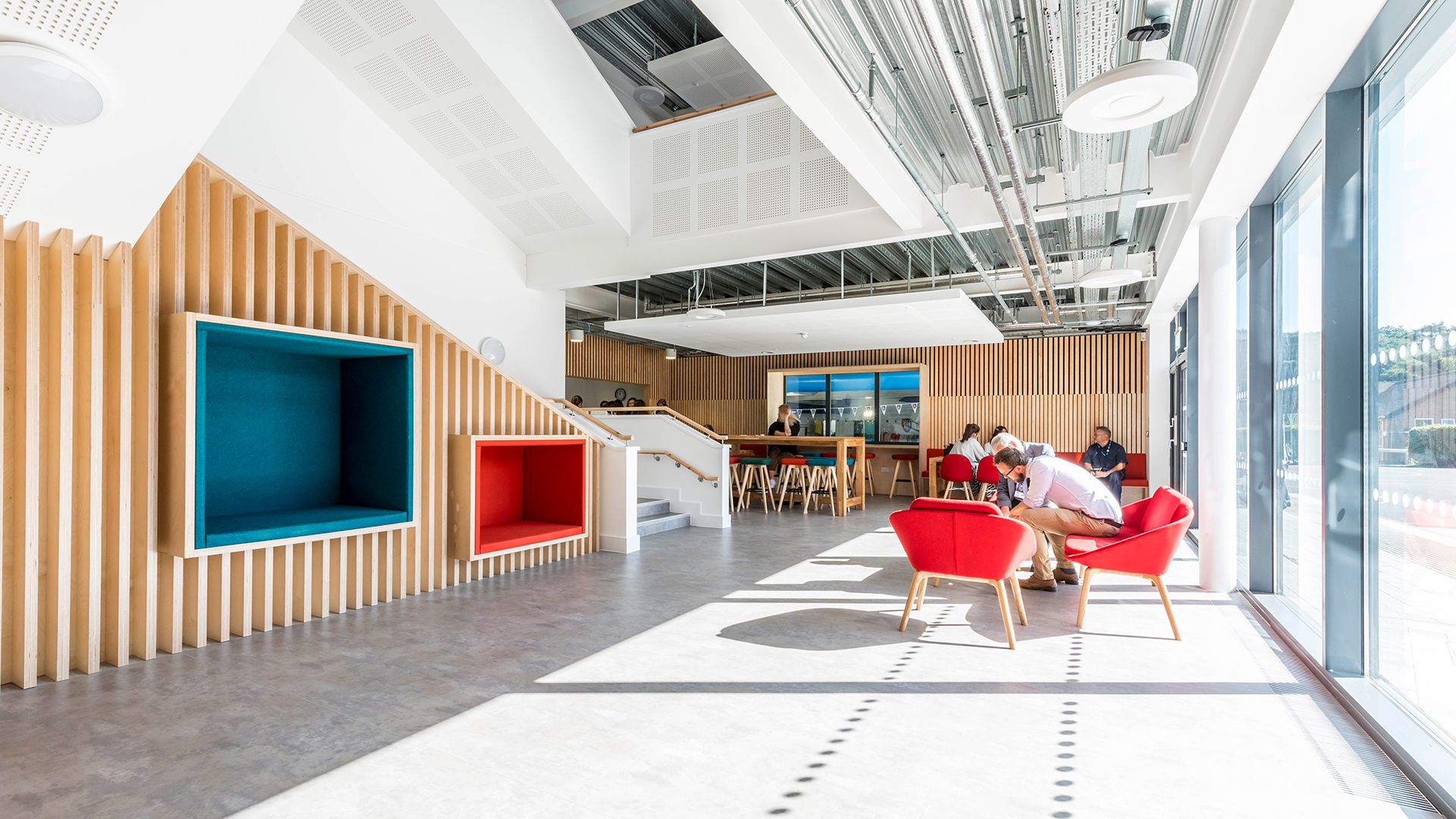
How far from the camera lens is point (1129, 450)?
41.1ft

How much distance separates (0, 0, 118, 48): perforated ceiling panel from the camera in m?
2.44

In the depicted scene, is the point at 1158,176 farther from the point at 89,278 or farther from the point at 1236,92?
the point at 89,278

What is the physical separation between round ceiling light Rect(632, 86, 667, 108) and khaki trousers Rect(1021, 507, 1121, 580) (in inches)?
266

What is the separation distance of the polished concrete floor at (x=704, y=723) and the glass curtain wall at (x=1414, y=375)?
1.41ft

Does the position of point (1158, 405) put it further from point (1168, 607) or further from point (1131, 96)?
point (1131, 96)

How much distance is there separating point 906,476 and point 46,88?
1332 centimetres

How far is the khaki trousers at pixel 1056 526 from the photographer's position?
516 centimetres

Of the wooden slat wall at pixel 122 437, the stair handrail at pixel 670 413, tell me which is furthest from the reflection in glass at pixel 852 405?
the wooden slat wall at pixel 122 437

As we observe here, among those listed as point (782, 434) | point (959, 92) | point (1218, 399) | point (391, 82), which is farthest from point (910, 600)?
point (782, 434)

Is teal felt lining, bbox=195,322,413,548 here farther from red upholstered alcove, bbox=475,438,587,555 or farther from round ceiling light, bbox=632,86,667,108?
round ceiling light, bbox=632,86,667,108

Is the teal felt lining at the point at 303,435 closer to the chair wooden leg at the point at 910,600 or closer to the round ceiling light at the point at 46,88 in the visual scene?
the round ceiling light at the point at 46,88

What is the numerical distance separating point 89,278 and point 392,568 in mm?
2571

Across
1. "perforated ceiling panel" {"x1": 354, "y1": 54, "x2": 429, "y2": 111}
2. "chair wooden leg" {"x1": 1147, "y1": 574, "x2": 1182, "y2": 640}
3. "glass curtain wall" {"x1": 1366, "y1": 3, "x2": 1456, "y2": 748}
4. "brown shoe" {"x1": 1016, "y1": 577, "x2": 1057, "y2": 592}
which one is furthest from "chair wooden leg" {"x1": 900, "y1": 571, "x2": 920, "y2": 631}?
"perforated ceiling panel" {"x1": 354, "y1": 54, "x2": 429, "y2": 111}

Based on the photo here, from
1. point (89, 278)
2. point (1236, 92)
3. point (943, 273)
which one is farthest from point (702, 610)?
point (943, 273)
